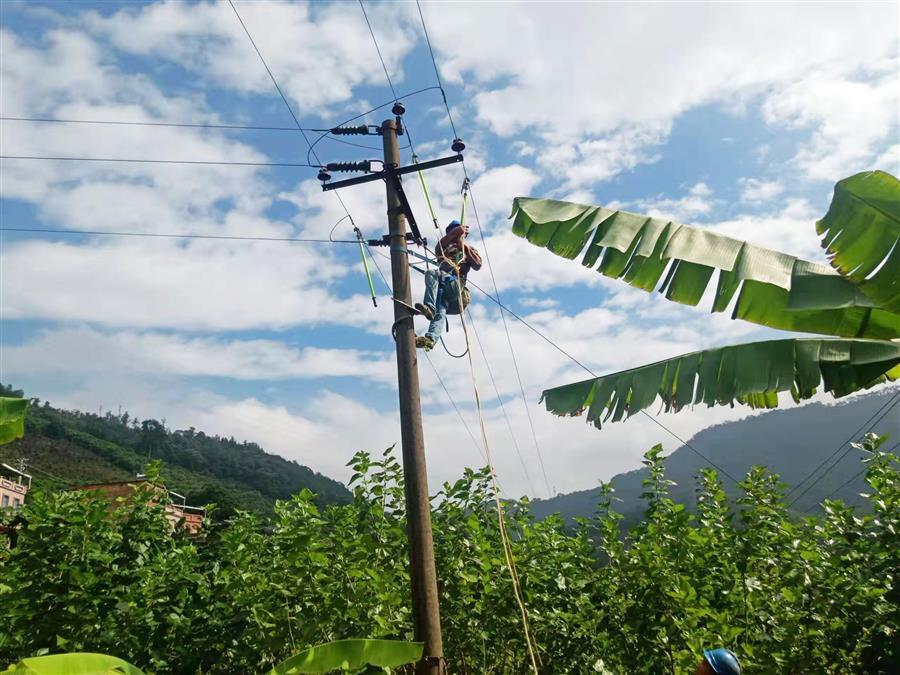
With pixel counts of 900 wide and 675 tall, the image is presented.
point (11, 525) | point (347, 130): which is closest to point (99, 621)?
point (11, 525)

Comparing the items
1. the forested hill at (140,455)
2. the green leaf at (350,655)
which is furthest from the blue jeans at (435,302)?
the forested hill at (140,455)

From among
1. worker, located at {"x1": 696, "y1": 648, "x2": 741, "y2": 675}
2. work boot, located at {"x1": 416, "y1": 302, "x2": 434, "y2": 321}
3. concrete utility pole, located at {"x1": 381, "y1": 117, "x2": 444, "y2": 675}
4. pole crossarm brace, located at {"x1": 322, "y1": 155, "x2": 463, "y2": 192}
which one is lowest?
worker, located at {"x1": 696, "y1": 648, "x2": 741, "y2": 675}

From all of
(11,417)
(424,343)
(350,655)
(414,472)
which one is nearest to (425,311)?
(424,343)

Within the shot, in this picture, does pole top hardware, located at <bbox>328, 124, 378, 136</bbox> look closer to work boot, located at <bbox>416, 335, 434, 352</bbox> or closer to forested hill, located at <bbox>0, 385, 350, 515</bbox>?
work boot, located at <bbox>416, 335, 434, 352</bbox>

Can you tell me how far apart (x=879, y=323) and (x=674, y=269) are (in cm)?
161

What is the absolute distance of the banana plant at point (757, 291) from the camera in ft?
15.6

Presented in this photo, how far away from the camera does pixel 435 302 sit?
269 inches

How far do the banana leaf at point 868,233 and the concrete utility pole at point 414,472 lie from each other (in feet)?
11.2

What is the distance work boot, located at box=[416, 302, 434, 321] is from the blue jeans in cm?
10

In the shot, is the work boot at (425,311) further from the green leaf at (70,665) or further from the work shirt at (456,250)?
the green leaf at (70,665)

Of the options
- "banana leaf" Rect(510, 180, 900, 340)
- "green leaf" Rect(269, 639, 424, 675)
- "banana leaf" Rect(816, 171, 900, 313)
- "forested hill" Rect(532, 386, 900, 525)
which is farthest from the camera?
"forested hill" Rect(532, 386, 900, 525)

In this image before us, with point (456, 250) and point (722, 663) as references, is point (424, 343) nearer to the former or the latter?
point (456, 250)

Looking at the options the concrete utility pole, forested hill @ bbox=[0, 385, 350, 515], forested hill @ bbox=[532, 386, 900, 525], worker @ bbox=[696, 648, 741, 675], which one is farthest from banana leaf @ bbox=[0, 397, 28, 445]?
forested hill @ bbox=[532, 386, 900, 525]

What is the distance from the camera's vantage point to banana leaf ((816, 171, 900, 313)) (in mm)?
4684
